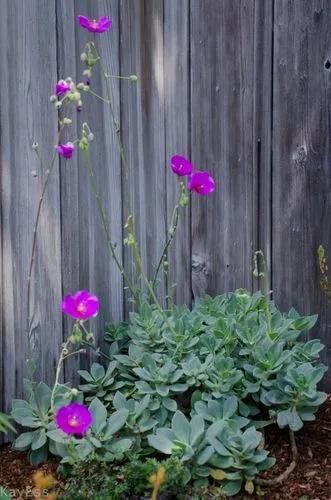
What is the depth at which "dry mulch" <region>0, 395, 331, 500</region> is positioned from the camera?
275 centimetres

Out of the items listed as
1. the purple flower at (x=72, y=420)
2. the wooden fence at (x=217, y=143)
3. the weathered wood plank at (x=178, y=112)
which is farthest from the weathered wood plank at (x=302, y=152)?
the purple flower at (x=72, y=420)

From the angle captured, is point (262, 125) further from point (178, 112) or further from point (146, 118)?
point (146, 118)

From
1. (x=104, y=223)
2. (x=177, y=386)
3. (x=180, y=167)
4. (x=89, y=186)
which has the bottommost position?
(x=177, y=386)

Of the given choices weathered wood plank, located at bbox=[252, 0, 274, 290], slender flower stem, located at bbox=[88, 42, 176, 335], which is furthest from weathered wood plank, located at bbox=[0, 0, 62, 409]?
weathered wood plank, located at bbox=[252, 0, 274, 290]

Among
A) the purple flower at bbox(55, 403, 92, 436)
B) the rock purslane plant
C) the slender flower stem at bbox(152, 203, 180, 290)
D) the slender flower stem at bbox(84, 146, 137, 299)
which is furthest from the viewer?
the slender flower stem at bbox(152, 203, 180, 290)

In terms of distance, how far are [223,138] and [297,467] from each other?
1.51 m

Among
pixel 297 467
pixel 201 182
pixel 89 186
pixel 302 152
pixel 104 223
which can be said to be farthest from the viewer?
pixel 302 152

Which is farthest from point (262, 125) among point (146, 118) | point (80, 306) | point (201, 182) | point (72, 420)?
point (72, 420)

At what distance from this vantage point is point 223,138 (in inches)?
140

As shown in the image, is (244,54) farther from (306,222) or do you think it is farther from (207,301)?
(207,301)

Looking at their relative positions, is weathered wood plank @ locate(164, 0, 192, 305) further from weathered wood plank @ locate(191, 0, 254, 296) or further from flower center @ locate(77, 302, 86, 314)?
flower center @ locate(77, 302, 86, 314)

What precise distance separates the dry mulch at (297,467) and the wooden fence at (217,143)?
457 mm

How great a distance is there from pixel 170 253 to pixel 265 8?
1201mm

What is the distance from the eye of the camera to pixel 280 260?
140 inches
